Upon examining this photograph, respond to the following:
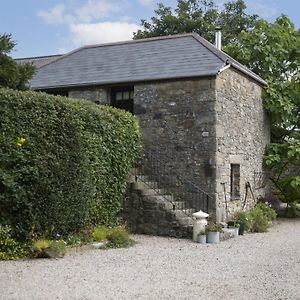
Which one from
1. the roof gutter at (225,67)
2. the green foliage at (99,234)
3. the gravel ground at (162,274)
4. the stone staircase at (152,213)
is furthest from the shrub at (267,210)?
the green foliage at (99,234)

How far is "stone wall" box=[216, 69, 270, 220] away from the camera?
1390 centimetres

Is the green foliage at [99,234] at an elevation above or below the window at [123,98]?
below

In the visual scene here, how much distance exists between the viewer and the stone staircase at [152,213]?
1236 cm

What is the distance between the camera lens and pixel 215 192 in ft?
44.3

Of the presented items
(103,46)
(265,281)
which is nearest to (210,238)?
(265,281)

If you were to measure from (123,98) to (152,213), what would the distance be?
4.56m

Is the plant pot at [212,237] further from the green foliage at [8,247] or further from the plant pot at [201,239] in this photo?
the green foliage at [8,247]

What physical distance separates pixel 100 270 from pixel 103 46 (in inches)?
485

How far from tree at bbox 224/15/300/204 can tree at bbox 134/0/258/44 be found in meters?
11.5

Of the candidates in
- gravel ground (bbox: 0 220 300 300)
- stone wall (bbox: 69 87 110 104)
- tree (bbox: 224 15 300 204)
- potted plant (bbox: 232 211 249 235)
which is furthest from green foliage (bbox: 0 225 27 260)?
tree (bbox: 224 15 300 204)

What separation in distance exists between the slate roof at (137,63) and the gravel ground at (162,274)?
18.1ft

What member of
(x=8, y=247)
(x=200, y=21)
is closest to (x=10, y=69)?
(x=8, y=247)

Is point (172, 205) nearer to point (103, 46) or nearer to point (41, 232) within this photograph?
point (41, 232)

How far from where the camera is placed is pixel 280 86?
1806cm
